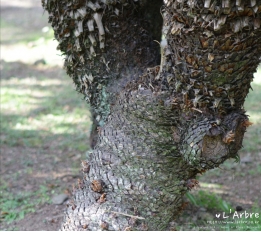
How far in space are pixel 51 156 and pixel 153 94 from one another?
2728 millimetres

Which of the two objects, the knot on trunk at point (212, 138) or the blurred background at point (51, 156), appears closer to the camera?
the knot on trunk at point (212, 138)

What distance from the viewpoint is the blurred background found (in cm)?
358

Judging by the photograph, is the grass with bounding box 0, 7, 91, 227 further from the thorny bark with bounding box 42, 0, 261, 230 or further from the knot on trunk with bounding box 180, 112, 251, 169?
the knot on trunk with bounding box 180, 112, 251, 169

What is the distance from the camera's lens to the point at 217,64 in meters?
2.06

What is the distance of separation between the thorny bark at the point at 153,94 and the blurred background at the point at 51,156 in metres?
0.34

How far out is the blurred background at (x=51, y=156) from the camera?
3.58 m

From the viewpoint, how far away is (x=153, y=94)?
2365 millimetres

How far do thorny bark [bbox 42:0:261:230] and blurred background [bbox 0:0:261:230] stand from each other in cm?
34

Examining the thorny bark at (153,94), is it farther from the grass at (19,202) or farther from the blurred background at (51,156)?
the grass at (19,202)

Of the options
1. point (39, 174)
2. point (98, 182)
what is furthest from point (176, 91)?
point (39, 174)

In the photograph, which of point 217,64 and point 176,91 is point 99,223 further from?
point 217,64

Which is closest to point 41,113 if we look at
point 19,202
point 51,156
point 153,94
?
point 51,156

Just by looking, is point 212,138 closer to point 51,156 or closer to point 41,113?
point 51,156

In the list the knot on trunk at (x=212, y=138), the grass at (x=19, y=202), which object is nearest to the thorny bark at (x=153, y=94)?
the knot on trunk at (x=212, y=138)
